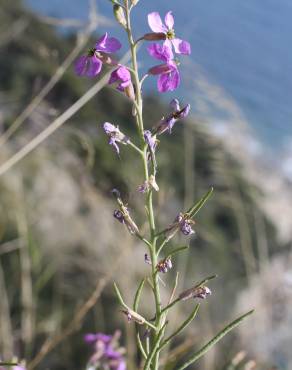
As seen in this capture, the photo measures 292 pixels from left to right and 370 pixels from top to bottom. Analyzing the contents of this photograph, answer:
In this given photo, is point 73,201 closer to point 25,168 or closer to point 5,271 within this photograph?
point 25,168

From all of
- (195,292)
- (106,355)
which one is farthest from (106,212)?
(195,292)

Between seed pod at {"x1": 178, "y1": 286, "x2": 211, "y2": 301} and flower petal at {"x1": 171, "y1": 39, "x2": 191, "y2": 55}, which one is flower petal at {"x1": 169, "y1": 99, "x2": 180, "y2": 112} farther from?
seed pod at {"x1": 178, "y1": 286, "x2": 211, "y2": 301}

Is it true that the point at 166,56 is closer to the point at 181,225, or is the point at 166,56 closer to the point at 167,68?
the point at 167,68

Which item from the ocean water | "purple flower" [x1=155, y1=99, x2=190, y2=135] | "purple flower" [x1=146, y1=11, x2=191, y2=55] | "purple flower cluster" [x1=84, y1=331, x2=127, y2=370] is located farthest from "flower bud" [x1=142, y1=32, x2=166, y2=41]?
the ocean water

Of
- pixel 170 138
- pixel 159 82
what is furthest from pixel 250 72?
pixel 159 82

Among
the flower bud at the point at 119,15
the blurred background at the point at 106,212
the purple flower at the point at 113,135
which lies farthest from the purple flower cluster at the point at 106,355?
the flower bud at the point at 119,15

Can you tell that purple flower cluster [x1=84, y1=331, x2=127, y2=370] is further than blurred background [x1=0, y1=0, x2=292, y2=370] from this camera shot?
No
